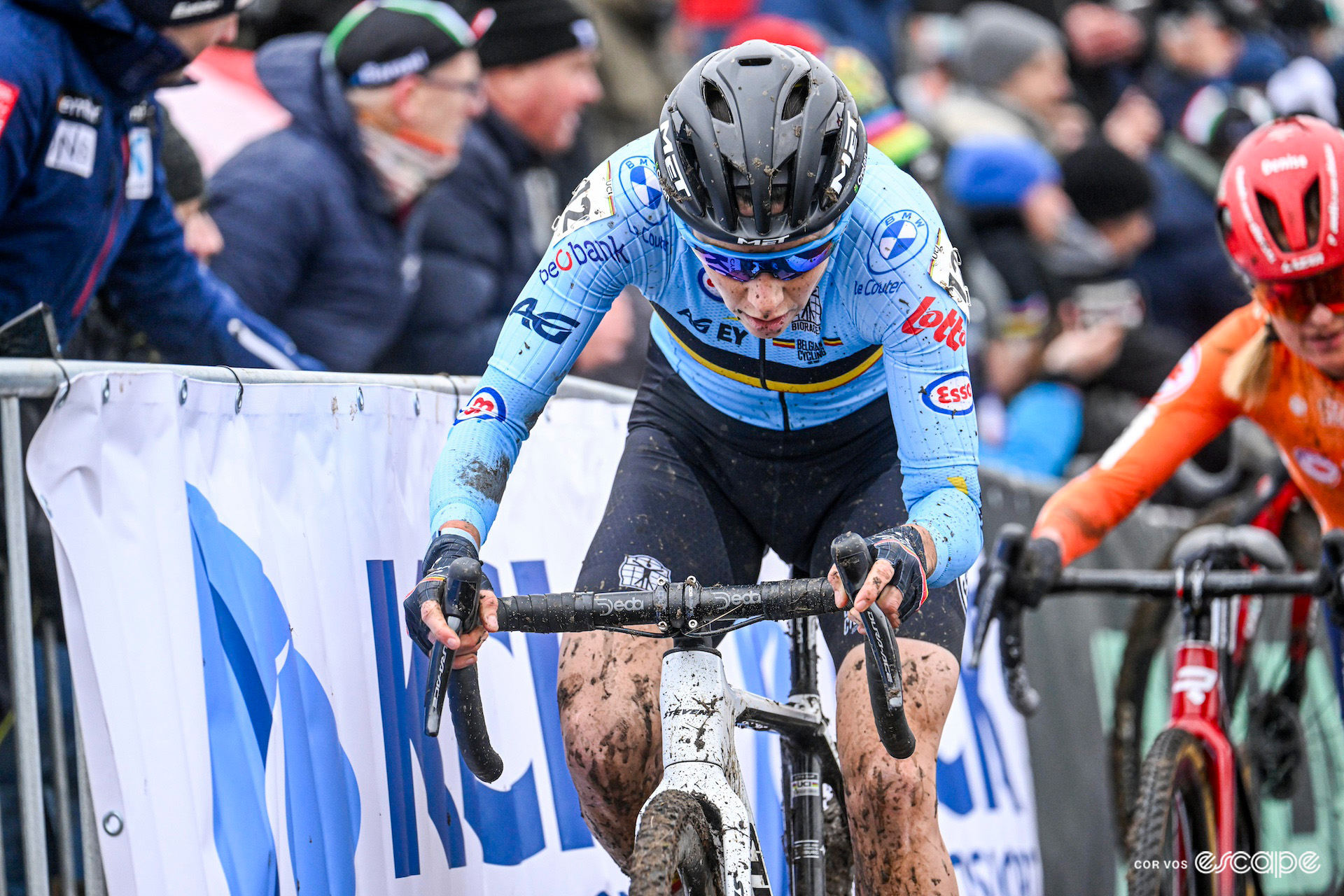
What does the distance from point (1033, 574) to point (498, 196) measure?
3452 millimetres

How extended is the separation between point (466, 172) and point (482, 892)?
3.96 meters

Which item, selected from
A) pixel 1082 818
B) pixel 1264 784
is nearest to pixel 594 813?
pixel 1264 784

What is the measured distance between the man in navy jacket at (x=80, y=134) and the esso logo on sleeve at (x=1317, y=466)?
3.79 meters

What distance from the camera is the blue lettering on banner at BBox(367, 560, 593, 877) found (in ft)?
13.9

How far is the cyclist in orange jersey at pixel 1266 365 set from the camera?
5094 mm

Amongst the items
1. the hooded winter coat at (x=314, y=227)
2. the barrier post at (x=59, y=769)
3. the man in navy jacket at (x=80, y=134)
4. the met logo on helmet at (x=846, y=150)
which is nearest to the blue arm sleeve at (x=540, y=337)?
the met logo on helmet at (x=846, y=150)

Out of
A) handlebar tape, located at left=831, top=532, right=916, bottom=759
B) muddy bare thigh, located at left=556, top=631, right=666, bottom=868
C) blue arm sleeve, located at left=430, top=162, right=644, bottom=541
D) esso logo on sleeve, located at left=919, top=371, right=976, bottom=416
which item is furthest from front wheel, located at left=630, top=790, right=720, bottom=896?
esso logo on sleeve, located at left=919, top=371, right=976, bottom=416

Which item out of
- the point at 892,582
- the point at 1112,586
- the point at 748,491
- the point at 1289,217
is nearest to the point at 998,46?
the point at 1289,217

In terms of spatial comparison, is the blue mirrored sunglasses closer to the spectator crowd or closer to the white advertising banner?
the white advertising banner

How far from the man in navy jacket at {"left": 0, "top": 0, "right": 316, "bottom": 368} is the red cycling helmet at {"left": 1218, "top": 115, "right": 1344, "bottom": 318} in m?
3.22

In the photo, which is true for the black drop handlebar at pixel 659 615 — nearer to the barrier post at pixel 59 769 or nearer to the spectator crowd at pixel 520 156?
the barrier post at pixel 59 769

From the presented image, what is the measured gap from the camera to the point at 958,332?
152 inches

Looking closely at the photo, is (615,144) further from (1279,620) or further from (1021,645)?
(1021,645)

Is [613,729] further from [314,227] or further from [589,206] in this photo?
[314,227]
